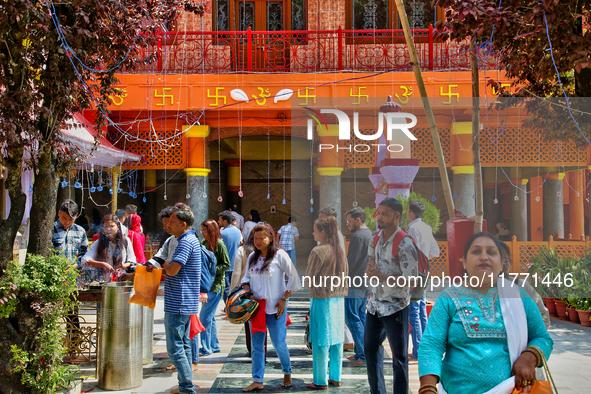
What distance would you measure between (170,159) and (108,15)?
7226mm

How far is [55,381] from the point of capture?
3.97 m

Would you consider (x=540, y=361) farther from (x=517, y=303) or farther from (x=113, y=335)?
(x=113, y=335)

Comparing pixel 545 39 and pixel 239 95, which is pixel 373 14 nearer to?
pixel 239 95

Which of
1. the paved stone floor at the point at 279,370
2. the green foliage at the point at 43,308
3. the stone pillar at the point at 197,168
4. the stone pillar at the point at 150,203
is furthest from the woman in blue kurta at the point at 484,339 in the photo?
the stone pillar at the point at 150,203

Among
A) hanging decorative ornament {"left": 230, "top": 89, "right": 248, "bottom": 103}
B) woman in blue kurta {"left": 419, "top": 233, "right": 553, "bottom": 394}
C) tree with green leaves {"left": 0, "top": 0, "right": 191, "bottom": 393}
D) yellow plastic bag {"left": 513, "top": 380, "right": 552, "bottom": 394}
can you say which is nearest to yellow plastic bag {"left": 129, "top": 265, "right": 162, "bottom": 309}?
tree with green leaves {"left": 0, "top": 0, "right": 191, "bottom": 393}

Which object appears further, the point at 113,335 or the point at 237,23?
the point at 237,23

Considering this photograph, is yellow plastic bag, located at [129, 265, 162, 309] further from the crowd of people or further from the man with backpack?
the man with backpack

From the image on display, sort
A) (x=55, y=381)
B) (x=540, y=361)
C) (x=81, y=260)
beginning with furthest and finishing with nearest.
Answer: (x=81, y=260) < (x=55, y=381) < (x=540, y=361)

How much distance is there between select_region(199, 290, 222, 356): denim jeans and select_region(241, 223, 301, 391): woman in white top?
1070mm

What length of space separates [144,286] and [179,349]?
620mm

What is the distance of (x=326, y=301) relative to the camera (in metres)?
4.49

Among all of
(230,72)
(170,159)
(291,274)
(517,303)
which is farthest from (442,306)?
(170,159)

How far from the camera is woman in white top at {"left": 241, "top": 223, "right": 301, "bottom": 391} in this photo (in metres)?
4.54

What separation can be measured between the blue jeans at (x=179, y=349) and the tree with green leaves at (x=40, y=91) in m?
1.02
